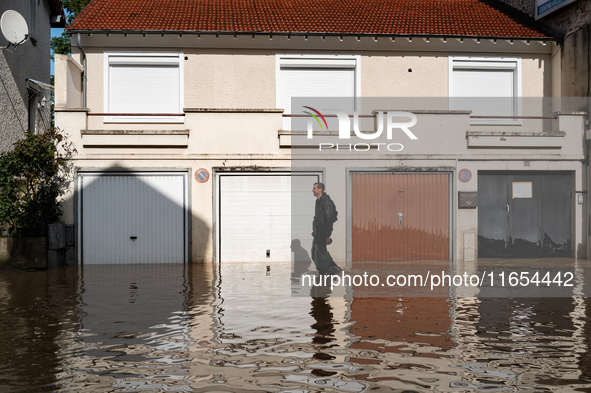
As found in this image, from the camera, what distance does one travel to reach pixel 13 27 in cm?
1548

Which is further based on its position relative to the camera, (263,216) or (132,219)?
(263,216)

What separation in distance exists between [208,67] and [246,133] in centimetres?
287

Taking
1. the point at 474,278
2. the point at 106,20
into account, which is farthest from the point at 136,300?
the point at 106,20

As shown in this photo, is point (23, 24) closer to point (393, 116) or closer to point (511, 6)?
point (393, 116)

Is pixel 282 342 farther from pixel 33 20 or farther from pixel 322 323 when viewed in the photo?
pixel 33 20

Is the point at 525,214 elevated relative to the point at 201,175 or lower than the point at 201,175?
lower

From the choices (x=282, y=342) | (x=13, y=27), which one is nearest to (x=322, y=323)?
(x=282, y=342)

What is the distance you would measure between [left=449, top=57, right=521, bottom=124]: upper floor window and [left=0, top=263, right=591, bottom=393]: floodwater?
9461 millimetres

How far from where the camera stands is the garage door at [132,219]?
15391 millimetres

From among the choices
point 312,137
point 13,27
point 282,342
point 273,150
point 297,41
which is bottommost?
point 282,342

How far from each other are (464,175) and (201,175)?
22.2ft

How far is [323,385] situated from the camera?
5035 mm

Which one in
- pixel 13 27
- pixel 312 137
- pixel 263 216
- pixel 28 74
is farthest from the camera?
pixel 28 74

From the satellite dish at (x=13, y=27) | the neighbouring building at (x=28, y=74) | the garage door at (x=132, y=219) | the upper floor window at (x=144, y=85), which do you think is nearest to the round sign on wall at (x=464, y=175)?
the garage door at (x=132, y=219)
